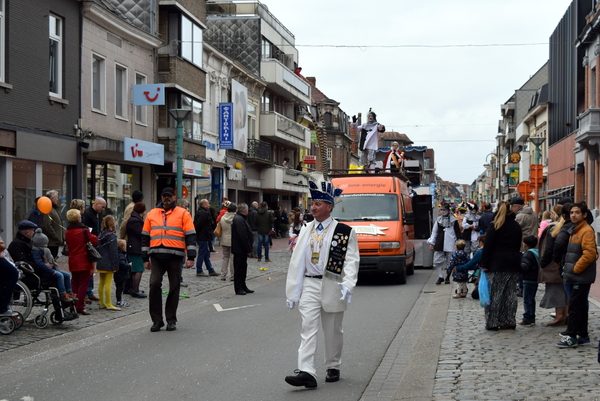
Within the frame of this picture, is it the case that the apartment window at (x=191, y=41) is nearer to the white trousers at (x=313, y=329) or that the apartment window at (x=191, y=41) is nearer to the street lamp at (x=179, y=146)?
the street lamp at (x=179, y=146)

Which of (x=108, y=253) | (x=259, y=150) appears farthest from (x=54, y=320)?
(x=259, y=150)

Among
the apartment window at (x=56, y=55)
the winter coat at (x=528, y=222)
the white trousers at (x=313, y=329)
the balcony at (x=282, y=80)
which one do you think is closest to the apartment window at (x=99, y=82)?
the apartment window at (x=56, y=55)

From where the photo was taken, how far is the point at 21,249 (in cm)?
1073

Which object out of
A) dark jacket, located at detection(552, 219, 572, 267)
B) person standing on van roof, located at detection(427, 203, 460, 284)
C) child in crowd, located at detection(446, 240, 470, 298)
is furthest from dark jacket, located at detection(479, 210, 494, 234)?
dark jacket, located at detection(552, 219, 572, 267)

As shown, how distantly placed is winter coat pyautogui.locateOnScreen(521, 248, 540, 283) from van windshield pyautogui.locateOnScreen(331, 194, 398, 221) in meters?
7.58

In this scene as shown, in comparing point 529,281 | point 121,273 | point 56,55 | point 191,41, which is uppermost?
point 191,41

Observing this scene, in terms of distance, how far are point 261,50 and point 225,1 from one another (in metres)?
4.94

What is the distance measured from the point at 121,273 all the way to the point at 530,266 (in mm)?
6540

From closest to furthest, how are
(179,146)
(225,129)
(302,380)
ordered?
(302,380)
(179,146)
(225,129)

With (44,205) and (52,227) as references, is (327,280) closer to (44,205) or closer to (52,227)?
(44,205)

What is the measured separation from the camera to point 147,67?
27.5 meters

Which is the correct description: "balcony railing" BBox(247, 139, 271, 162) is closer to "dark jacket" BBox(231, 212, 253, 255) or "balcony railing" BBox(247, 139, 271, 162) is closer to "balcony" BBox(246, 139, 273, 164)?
"balcony" BBox(246, 139, 273, 164)

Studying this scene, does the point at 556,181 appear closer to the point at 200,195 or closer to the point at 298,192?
the point at 298,192

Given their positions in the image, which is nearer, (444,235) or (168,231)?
(168,231)
